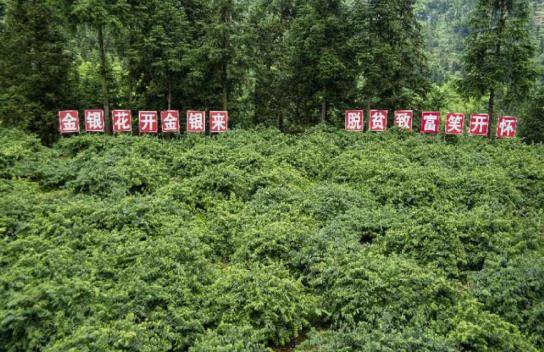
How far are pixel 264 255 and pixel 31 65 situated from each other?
54.6 ft

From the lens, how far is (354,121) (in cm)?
1991

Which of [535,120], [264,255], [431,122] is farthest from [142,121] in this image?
[535,120]

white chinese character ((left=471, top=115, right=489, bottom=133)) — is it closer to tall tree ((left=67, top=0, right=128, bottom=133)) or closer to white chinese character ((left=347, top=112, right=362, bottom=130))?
white chinese character ((left=347, top=112, right=362, bottom=130))

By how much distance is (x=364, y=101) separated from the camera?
23344 mm

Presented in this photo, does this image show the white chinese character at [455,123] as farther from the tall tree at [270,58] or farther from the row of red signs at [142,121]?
the row of red signs at [142,121]

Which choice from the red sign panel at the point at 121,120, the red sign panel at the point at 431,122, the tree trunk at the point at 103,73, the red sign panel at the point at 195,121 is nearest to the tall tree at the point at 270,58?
the red sign panel at the point at 195,121

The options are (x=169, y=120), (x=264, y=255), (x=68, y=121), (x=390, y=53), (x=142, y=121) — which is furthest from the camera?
(x=390, y=53)

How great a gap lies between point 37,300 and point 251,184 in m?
7.26

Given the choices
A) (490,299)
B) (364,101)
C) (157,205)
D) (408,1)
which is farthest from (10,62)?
(490,299)

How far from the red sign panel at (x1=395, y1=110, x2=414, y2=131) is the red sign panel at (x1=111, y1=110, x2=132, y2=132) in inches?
467

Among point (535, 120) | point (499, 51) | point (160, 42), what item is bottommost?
point (535, 120)

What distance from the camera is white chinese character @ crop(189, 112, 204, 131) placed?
18984 mm

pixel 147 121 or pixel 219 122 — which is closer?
pixel 147 121

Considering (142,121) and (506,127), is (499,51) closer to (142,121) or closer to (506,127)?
(506,127)
